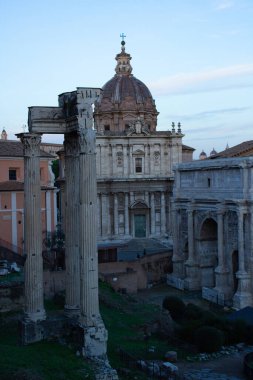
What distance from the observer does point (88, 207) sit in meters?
16.5

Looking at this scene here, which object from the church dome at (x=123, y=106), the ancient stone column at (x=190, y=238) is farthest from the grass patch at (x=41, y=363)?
the church dome at (x=123, y=106)

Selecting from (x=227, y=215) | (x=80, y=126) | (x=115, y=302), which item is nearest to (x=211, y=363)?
(x=115, y=302)

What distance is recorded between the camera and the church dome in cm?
5372

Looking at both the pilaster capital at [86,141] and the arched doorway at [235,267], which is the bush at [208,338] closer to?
the pilaster capital at [86,141]

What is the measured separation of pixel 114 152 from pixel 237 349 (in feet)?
93.2

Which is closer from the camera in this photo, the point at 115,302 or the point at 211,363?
the point at 211,363

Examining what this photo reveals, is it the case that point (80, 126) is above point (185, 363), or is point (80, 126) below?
above

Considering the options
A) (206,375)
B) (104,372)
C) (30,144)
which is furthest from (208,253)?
(104,372)

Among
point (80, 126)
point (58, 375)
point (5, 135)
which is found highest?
point (5, 135)

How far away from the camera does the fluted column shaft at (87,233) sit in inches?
646

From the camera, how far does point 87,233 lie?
16.4 m

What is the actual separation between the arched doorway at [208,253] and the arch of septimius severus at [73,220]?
20.3m

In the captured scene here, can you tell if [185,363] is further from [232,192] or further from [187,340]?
[232,192]

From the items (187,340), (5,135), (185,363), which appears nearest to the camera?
(185,363)
